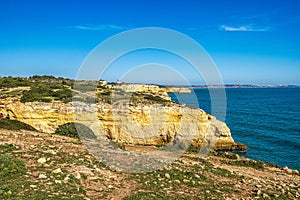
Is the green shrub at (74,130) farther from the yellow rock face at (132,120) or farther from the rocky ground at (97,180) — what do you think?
the rocky ground at (97,180)

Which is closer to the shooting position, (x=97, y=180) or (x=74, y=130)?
(x=97, y=180)

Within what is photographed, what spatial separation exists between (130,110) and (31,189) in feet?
85.8

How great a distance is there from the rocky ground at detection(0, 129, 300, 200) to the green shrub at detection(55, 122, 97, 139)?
1209cm

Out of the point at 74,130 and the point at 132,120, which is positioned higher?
the point at 132,120

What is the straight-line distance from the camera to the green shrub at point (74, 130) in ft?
105

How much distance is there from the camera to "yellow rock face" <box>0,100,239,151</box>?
112 feet

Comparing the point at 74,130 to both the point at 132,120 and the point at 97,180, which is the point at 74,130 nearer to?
the point at 132,120

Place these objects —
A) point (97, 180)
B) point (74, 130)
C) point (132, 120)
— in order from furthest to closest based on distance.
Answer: point (132, 120), point (74, 130), point (97, 180)

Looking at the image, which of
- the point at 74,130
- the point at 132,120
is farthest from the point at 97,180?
the point at 132,120

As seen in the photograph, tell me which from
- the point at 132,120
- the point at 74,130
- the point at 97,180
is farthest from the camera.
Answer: the point at 132,120

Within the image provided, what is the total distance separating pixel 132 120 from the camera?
3800cm

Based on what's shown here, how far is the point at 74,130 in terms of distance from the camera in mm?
33656

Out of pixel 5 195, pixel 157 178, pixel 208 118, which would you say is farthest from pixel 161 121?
pixel 5 195

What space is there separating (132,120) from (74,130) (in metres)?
7.73
